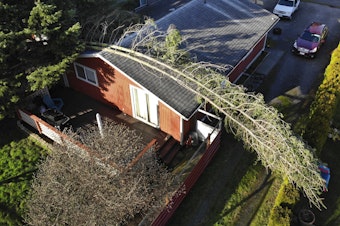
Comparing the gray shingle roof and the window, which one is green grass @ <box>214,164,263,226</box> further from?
A: the window

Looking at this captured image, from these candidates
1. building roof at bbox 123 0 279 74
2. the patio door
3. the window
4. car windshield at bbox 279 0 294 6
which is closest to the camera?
the patio door

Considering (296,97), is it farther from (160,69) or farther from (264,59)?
(160,69)

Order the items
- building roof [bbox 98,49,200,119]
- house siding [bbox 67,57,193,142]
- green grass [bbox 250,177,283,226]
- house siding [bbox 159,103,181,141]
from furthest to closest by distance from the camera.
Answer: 1. house siding [bbox 67,57,193,142]
2. house siding [bbox 159,103,181,141]
3. building roof [bbox 98,49,200,119]
4. green grass [bbox 250,177,283,226]

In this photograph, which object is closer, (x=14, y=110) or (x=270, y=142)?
(x=270, y=142)

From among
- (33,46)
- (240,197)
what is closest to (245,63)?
(240,197)

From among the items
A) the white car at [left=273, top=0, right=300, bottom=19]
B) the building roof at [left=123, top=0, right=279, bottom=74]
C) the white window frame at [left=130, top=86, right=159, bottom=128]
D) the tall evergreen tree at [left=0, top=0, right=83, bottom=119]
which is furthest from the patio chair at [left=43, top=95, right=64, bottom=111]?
the white car at [left=273, top=0, right=300, bottom=19]

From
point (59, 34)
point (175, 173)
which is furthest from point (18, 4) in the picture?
point (175, 173)
